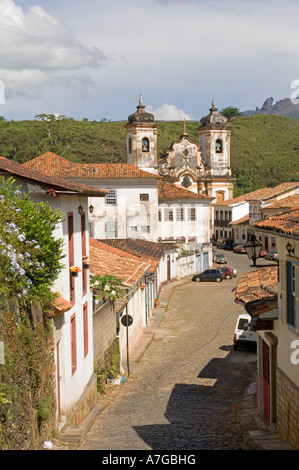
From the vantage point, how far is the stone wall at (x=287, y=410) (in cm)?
1105

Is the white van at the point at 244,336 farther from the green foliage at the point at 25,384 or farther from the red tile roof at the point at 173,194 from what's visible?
the red tile roof at the point at 173,194

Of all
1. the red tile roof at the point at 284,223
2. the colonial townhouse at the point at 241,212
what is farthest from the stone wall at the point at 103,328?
the colonial townhouse at the point at 241,212

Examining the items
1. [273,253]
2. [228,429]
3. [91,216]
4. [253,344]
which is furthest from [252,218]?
[228,429]

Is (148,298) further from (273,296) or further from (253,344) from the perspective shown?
(273,296)

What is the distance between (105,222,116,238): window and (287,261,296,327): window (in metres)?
42.3

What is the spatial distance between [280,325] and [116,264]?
14.0 m

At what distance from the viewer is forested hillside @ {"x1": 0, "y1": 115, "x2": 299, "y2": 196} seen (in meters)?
109

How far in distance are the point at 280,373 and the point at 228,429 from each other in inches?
111

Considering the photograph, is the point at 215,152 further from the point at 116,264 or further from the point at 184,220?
the point at 116,264

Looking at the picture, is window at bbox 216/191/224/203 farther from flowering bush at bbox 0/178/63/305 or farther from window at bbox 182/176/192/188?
flowering bush at bbox 0/178/63/305

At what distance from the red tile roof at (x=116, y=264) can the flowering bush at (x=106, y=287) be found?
5.30 feet

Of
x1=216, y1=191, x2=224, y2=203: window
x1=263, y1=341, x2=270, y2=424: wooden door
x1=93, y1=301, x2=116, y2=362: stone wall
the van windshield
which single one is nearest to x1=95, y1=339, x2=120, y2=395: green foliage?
x1=93, y1=301, x2=116, y2=362: stone wall

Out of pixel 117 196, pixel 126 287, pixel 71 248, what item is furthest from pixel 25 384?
pixel 117 196

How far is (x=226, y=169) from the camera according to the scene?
253 ft
